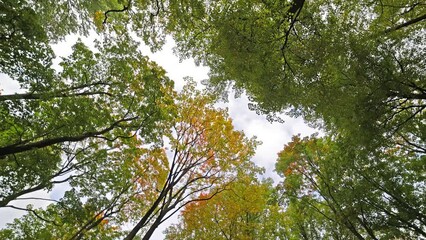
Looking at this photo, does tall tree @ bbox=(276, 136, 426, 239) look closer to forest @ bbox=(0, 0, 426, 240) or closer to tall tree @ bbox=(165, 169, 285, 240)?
forest @ bbox=(0, 0, 426, 240)

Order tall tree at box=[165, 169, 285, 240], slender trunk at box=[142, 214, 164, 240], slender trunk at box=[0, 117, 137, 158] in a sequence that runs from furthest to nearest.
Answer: tall tree at box=[165, 169, 285, 240], slender trunk at box=[142, 214, 164, 240], slender trunk at box=[0, 117, 137, 158]

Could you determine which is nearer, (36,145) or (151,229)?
(36,145)

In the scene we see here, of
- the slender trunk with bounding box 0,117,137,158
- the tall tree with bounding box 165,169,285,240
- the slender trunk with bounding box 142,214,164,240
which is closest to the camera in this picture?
the slender trunk with bounding box 0,117,137,158

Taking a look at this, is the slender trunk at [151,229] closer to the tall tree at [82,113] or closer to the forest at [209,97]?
the forest at [209,97]

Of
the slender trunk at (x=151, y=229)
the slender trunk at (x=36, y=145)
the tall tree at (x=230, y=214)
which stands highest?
the tall tree at (x=230, y=214)

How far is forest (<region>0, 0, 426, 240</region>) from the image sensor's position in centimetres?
515

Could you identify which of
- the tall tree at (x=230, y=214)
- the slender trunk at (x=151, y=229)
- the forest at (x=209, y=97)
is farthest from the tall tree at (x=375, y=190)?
the slender trunk at (x=151, y=229)

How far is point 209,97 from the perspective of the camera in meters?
10.6

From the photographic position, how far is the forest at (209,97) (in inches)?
203

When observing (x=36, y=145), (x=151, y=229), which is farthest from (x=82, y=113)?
(x=151, y=229)

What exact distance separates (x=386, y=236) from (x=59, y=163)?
11647 millimetres

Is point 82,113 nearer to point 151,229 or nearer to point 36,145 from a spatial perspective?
point 36,145

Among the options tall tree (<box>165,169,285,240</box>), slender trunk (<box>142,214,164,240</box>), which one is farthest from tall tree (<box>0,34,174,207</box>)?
tall tree (<box>165,169,285,240</box>)

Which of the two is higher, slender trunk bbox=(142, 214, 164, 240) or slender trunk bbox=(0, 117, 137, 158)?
slender trunk bbox=(0, 117, 137, 158)
